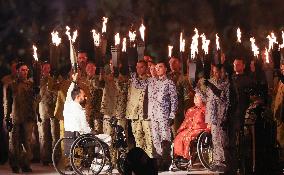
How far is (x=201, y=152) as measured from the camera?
574 inches

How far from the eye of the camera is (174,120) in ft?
52.4

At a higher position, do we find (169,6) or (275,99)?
(169,6)

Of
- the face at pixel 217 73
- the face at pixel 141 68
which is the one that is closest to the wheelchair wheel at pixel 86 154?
the face at pixel 141 68

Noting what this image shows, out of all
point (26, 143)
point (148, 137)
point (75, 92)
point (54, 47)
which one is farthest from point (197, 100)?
point (26, 143)

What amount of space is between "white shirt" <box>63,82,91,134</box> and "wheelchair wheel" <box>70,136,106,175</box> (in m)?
0.47

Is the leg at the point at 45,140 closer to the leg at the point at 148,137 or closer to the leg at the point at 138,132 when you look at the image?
the leg at the point at 138,132

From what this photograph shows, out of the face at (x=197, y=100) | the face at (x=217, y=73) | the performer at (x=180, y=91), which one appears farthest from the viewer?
the performer at (x=180, y=91)

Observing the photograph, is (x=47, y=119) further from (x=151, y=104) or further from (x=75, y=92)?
(x=151, y=104)

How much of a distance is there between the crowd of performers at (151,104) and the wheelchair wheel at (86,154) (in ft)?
1.58

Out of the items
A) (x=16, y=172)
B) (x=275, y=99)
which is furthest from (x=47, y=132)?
(x=275, y=99)

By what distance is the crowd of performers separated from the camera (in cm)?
1389

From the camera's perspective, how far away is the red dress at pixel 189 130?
14773 mm

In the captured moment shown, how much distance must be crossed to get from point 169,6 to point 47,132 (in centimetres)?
905

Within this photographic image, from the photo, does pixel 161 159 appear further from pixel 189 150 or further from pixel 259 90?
pixel 259 90
